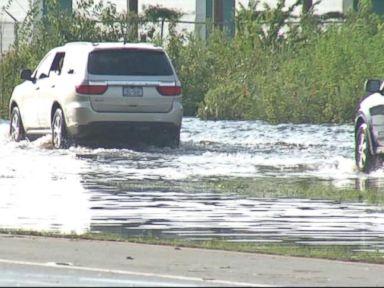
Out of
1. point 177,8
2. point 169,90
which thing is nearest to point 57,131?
point 169,90

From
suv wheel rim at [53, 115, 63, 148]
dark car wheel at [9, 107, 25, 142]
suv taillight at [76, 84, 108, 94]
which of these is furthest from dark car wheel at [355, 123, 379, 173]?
dark car wheel at [9, 107, 25, 142]

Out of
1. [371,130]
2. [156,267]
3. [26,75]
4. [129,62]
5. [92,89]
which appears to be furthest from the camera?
[26,75]

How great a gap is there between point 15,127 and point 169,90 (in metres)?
4.46

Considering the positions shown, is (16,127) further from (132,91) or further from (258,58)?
(258,58)

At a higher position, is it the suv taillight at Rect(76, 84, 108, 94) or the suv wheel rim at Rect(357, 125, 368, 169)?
the suv taillight at Rect(76, 84, 108, 94)

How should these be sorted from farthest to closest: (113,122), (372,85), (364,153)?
(113,122) < (364,153) < (372,85)

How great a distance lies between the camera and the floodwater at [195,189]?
15.7 metres

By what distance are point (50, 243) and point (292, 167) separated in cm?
1124

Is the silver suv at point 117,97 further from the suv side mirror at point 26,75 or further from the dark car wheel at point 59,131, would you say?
the suv side mirror at point 26,75

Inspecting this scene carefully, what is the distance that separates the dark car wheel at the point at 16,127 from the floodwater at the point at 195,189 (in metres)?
0.32

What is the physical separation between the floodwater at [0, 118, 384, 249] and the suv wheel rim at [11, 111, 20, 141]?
0.31 m

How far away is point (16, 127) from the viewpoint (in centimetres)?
3112

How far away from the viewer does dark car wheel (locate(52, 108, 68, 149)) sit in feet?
92.8

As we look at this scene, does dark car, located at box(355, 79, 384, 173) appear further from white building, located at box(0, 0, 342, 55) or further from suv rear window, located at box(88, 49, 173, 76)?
white building, located at box(0, 0, 342, 55)
